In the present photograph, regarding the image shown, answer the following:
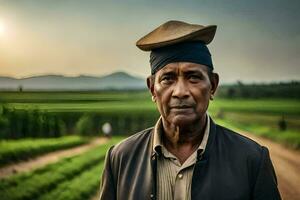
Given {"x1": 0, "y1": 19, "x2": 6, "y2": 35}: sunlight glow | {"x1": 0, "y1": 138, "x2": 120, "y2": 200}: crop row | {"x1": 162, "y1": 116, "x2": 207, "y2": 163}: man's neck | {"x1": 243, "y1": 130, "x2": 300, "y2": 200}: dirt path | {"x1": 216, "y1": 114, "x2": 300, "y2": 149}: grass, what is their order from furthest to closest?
{"x1": 0, "y1": 19, "x2": 6, "y2": 35}: sunlight glow → {"x1": 0, "y1": 138, "x2": 120, "y2": 200}: crop row → {"x1": 216, "y1": 114, "x2": 300, "y2": 149}: grass → {"x1": 243, "y1": 130, "x2": 300, "y2": 200}: dirt path → {"x1": 162, "y1": 116, "x2": 207, "y2": 163}: man's neck

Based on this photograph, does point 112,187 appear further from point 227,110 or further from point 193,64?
point 227,110

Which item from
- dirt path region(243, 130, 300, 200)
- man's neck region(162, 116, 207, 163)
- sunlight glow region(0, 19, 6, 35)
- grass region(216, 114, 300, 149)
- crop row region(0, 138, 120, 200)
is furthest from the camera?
sunlight glow region(0, 19, 6, 35)

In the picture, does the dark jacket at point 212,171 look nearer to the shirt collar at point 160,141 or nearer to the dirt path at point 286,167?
the shirt collar at point 160,141

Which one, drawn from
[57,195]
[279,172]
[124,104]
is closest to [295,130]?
[279,172]

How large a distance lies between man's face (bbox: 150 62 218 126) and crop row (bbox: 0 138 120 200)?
182 centimetres

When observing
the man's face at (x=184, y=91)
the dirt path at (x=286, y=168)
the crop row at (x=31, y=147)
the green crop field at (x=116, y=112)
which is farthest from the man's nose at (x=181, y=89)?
the crop row at (x=31, y=147)

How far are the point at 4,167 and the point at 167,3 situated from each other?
162 cm

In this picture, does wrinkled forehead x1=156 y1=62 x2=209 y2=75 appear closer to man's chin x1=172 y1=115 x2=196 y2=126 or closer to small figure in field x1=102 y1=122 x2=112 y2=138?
man's chin x1=172 y1=115 x2=196 y2=126

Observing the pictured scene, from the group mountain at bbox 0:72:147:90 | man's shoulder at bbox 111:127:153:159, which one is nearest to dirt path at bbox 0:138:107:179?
mountain at bbox 0:72:147:90

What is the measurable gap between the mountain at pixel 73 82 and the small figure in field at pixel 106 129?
0.86ft

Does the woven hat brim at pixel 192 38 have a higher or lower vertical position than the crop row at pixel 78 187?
higher

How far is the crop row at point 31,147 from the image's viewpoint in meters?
3.48

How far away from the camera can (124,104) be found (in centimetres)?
344

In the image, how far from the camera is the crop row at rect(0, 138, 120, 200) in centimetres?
341
